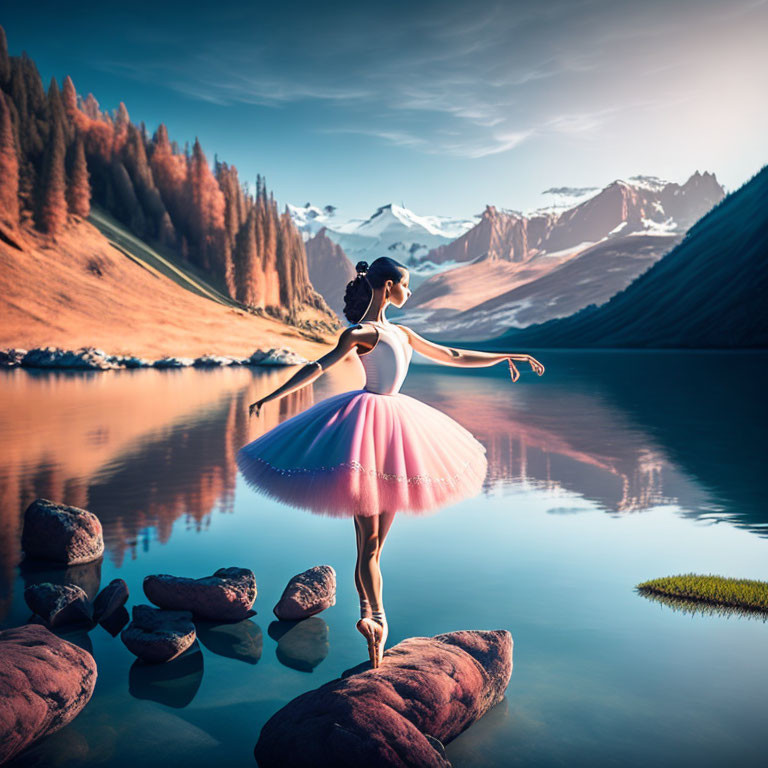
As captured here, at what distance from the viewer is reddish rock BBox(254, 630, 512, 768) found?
12.5ft

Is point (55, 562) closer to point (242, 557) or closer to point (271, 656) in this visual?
point (242, 557)

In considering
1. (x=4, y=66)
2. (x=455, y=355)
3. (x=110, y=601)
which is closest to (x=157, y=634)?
(x=110, y=601)

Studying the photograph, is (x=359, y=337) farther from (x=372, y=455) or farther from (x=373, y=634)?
(x=373, y=634)

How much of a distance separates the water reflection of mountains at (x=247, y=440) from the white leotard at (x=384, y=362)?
492 centimetres

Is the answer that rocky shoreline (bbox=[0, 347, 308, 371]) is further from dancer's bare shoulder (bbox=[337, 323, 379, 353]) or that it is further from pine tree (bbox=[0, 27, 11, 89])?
dancer's bare shoulder (bbox=[337, 323, 379, 353])

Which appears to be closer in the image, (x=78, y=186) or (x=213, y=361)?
(x=213, y=361)

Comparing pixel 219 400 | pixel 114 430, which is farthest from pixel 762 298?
pixel 114 430

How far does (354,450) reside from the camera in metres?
4.70

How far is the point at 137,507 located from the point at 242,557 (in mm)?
3245

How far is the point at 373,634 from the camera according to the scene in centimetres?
479

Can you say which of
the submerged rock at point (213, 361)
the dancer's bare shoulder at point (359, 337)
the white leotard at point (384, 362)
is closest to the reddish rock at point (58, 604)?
the white leotard at point (384, 362)

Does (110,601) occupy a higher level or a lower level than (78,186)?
lower

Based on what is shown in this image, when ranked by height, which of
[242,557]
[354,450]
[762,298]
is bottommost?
[242,557]

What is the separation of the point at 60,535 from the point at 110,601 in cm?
210
